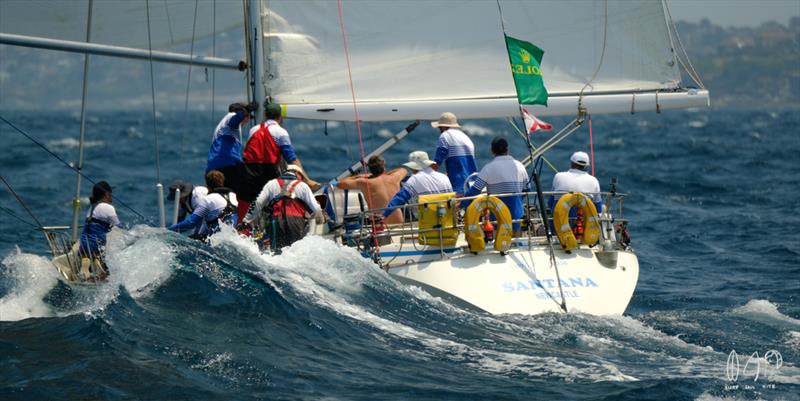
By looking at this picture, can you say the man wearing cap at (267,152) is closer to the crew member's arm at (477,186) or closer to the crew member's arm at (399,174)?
the crew member's arm at (399,174)

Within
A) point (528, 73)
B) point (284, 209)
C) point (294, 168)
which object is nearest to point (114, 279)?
point (284, 209)

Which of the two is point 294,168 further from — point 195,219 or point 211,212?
point 195,219

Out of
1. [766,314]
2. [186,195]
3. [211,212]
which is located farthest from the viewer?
[186,195]

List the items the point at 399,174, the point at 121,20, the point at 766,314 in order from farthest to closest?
1. the point at 121,20
2. the point at 399,174
3. the point at 766,314

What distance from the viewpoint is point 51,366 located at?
8.41 meters

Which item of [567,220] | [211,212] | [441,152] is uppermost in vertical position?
[441,152]

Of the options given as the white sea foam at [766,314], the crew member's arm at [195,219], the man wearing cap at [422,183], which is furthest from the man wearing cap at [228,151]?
the white sea foam at [766,314]

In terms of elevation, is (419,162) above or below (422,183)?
above

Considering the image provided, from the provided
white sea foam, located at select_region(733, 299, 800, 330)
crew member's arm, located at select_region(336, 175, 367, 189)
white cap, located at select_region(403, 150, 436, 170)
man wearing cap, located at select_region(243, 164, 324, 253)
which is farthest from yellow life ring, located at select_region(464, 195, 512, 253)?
white sea foam, located at select_region(733, 299, 800, 330)

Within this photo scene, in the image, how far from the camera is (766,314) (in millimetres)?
11359

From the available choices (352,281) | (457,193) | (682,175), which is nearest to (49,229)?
(352,281)

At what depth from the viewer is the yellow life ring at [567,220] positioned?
11125 millimetres

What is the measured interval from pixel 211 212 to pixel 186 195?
76 cm

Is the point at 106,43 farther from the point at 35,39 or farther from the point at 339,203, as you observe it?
the point at 339,203
